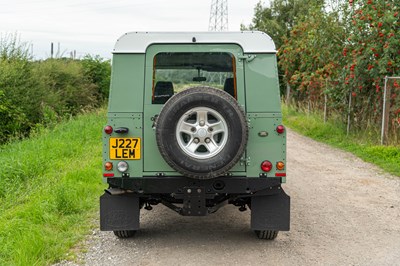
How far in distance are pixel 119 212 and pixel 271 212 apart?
5.61 ft

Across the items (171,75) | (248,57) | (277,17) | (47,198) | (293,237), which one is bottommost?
(293,237)

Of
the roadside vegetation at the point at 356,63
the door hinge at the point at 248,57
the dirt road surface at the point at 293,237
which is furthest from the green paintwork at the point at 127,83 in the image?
the roadside vegetation at the point at 356,63

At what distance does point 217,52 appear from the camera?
6.29 meters

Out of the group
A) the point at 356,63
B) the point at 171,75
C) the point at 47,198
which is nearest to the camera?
the point at 171,75

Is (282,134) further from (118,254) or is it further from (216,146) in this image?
(118,254)

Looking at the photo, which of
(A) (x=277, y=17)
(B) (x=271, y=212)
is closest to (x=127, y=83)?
(B) (x=271, y=212)

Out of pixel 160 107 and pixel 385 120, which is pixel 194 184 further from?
pixel 385 120

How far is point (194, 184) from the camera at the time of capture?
6.03m

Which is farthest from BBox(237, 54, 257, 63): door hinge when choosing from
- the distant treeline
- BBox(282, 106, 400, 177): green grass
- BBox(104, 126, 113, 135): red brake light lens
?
the distant treeline

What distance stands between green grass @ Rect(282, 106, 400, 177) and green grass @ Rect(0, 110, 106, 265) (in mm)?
6236

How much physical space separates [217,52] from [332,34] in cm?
1344

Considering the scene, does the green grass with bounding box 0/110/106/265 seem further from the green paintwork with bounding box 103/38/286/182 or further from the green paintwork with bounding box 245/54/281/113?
the green paintwork with bounding box 245/54/281/113

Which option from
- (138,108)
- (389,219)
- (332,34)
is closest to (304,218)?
(389,219)

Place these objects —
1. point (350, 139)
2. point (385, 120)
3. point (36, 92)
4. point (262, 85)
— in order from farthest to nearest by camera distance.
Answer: point (36, 92)
point (350, 139)
point (385, 120)
point (262, 85)
